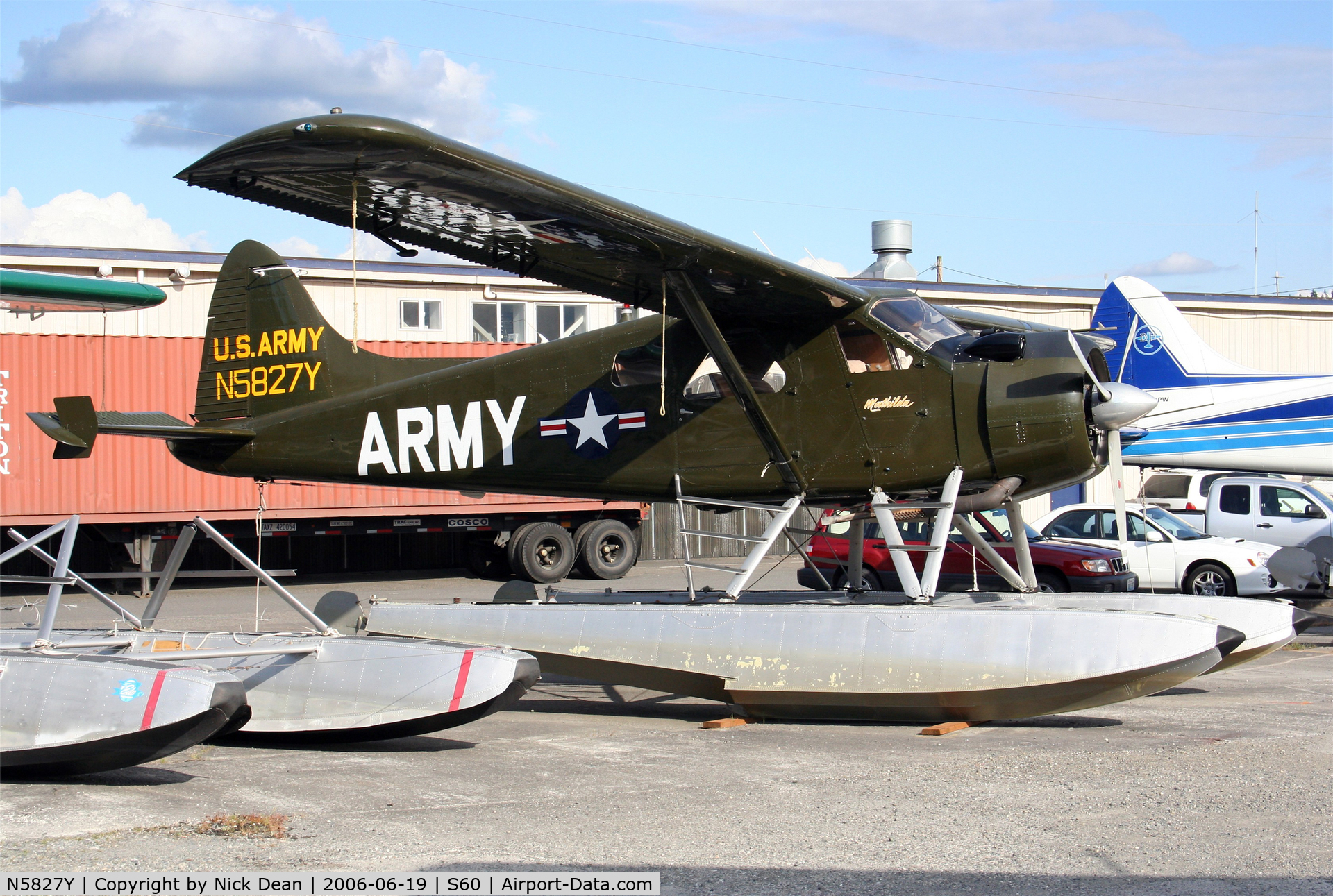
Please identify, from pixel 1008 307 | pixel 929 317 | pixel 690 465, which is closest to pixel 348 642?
pixel 690 465

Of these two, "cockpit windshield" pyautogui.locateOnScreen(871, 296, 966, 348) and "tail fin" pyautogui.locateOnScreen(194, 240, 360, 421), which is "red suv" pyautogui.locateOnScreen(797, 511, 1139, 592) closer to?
"cockpit windshield" pyautogui.locateOnScreen(871, 296, 966, 348)

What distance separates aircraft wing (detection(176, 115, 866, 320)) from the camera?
6.45 meters

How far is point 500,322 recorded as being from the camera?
82.6 ft

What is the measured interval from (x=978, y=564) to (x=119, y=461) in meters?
13.4

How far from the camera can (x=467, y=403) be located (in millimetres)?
10227

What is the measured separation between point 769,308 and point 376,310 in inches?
653

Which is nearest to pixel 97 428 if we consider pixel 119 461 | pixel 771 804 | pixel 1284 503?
pixel 771 804

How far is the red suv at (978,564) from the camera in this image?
14570 mm

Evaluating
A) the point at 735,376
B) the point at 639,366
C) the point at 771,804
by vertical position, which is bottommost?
the point at 771,804

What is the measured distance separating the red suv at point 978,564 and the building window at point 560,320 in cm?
948

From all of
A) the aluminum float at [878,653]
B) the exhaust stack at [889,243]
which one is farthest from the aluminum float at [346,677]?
the exhaust stack at [889,243]

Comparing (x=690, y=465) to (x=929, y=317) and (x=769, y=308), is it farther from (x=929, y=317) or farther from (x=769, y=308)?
(x=929, y=317)

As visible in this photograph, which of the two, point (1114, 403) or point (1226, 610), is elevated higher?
point (1114, 403)

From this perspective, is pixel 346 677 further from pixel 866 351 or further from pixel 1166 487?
pixel 1166 487
